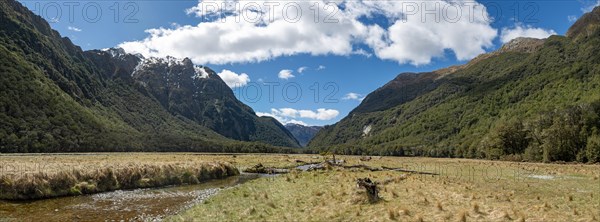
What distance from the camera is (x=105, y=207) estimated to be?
27.5 meters

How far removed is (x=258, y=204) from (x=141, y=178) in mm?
21361

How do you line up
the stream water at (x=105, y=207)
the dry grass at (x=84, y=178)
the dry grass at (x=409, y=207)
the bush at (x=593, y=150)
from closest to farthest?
1. the dry grass at (x=409, y=207)
2. the stream water at (x=105, y=207)
3. the dry grass at (x=84, y=178)
4. the bush at (x=593, y=150)

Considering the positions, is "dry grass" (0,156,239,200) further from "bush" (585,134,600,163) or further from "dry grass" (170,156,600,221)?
"bush" (585,134,600,163)

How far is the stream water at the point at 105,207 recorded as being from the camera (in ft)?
78.1

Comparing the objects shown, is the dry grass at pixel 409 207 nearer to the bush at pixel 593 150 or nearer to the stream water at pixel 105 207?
the stream water at pixel 105 207

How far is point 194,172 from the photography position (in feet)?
161

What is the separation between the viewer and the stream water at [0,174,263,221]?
23797 millimetres

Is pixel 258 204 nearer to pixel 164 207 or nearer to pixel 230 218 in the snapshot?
pixel 230 218

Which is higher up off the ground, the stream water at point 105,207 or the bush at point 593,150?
the bush at point 593,150

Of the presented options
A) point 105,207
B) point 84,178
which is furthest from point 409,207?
point 84,178

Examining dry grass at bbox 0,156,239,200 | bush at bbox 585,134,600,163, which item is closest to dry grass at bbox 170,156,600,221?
dry grass at bbox 0,156,239,200

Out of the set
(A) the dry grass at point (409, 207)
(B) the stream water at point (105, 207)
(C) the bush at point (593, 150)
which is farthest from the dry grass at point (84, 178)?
(C) the bush at point (593, 150)

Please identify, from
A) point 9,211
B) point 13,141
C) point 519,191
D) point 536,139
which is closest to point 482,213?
point 519,191

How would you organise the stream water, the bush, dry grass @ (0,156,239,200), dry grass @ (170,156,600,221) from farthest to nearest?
the bush, dry grass @ (0,156,239,200), the stream water, dry grass @ (170,156,600,221)
